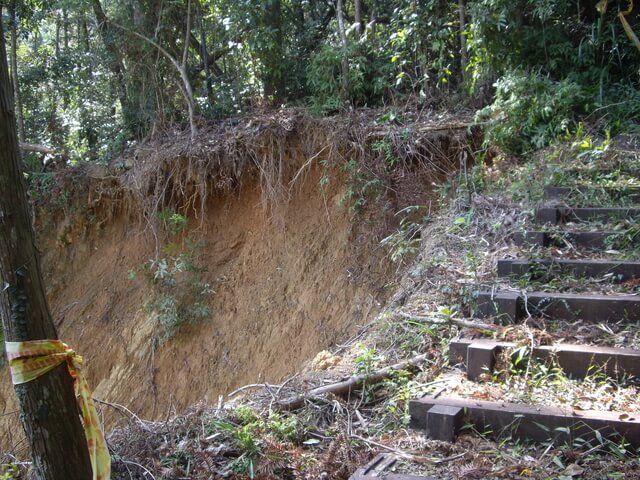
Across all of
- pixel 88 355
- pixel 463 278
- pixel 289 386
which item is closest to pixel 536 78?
pixel 463 278

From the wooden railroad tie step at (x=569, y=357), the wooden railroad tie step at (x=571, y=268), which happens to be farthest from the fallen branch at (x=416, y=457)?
the wooden railroad tie step at (x=571, y=268)

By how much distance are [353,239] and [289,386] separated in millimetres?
3952

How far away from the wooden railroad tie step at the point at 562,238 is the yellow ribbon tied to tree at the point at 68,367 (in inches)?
137

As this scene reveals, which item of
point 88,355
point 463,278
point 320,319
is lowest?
point 88,355

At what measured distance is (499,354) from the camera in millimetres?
3838

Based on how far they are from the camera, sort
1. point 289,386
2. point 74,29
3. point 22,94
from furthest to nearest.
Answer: point 74,29 → point 22,94 → point 289,386

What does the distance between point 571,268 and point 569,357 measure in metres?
1.15

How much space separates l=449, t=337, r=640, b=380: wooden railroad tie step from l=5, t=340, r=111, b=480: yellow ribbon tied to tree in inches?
84.5

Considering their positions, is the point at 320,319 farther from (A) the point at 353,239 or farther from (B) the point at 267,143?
(B) the point at 267,143

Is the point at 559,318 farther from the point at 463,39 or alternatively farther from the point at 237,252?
the point at 237,252

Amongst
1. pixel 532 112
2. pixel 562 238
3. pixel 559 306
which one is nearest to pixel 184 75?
pixel 532 112

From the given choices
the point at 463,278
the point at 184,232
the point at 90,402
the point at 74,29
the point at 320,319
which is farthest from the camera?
the point at 74,29

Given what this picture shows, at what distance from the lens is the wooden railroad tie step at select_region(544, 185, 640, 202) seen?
17.8 ft

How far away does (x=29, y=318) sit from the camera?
9.50ft
